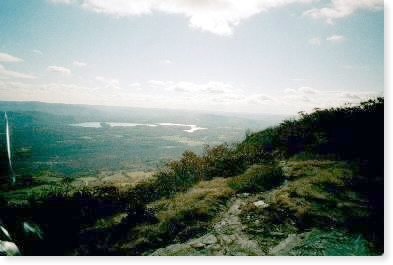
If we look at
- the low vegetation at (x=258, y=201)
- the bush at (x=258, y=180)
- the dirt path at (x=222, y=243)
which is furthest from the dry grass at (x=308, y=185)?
the dirt path at (x=222, y=243)

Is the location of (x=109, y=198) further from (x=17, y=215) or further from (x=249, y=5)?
(x=249, y=5)

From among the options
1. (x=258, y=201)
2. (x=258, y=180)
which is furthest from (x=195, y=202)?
(x=258, y=180)

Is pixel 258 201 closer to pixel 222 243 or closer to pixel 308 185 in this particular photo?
pixel 308 185

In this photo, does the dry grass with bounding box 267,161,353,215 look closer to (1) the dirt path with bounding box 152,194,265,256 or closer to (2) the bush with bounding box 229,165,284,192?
(2) the bush with bounding box 229,165,284,192

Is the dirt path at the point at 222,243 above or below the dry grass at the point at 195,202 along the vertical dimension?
below

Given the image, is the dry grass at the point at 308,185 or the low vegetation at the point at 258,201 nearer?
the low vegetation at the point at 258,201

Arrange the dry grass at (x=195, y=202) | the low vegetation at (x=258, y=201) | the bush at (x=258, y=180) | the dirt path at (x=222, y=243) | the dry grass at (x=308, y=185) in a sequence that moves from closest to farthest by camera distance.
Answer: the dirt path at (x=222, y=243) → the low vegetation at (x=258, y=201) → the dry grass at (x=308, y=185) → the dry grass at (x=195, y=202) → the bush at (x=258, y=180)

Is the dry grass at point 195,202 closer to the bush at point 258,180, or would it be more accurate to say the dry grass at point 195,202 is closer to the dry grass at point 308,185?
the bush at point 258,180

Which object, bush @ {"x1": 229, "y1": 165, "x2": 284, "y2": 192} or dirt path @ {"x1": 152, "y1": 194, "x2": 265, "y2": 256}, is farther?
bush @ {"x1": 229, "y1": 165, "x2": 284, "y2": 192}

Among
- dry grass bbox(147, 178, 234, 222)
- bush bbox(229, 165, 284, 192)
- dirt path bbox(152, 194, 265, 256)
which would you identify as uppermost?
bush bbox(229, 165, 284, 192)

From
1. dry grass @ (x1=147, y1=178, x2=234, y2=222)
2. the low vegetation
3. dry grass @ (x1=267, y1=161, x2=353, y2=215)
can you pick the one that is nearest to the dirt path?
the low vegetation

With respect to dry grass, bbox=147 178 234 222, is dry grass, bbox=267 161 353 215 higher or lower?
higher
